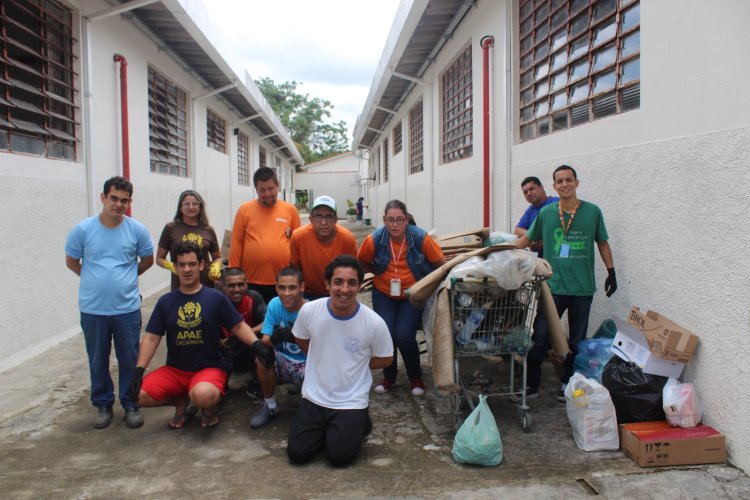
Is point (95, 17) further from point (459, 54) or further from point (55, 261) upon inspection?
point (459, 54)

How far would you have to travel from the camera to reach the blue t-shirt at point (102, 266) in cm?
367

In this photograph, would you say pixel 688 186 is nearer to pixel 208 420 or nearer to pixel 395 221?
pixel 395 221

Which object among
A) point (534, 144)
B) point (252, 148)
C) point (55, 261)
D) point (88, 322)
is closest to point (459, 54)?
point (534, 144)

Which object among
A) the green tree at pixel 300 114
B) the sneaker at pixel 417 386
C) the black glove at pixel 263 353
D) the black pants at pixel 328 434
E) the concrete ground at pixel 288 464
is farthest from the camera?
the green tree at pixel 300 114

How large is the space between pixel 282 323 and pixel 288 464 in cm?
101

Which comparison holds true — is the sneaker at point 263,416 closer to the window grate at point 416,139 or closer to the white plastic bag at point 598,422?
the white plastic bag at point 598,422

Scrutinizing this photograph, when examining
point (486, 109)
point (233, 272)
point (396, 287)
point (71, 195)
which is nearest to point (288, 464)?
point (396, 287)

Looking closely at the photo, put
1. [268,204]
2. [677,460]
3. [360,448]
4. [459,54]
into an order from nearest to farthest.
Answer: [677,460]
[360,448]
[268,204]
[459,54]

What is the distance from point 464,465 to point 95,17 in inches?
238

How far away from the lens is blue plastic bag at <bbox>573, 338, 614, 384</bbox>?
12.6 feet

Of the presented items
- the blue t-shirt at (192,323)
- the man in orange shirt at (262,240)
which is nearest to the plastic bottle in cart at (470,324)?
the blue t-shirt at (192,323)

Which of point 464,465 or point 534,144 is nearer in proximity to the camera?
point 464,465

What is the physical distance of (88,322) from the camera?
3.71 m

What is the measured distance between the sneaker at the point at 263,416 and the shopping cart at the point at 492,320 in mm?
1253
